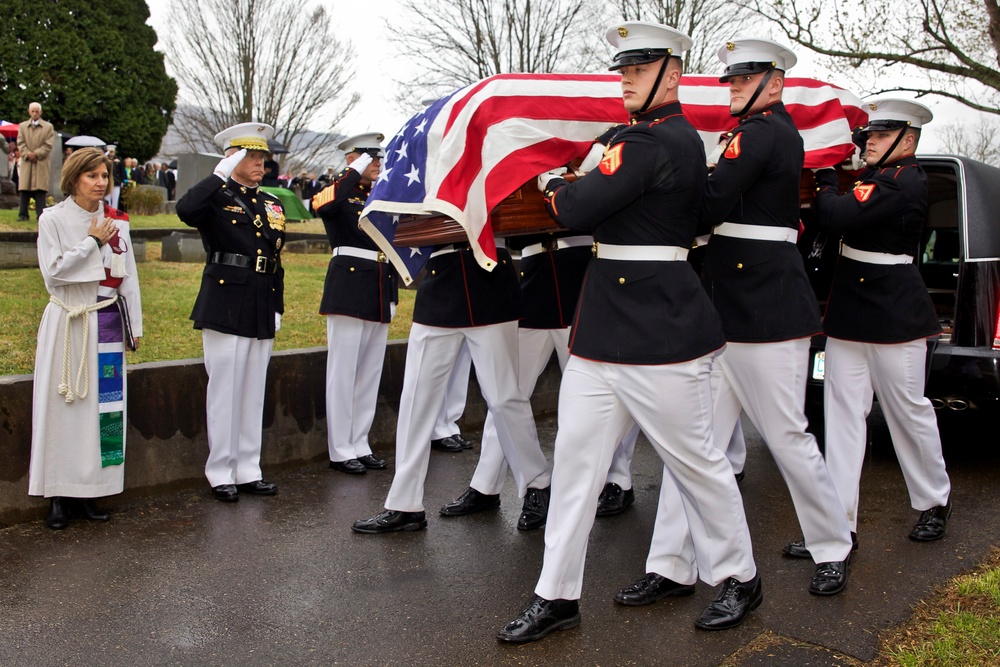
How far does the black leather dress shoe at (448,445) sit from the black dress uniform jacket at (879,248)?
273 cm

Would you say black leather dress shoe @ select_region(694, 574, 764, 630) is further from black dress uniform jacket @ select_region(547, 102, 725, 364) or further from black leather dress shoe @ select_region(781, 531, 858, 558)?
black dress uniform jacket @ select_region(547, 102, 725, 364)

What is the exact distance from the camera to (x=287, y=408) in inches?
241

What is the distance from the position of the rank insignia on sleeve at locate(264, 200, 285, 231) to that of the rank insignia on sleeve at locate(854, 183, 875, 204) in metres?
3.13

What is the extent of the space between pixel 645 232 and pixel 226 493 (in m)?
2.92

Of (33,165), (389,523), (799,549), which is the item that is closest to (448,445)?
(389,523)

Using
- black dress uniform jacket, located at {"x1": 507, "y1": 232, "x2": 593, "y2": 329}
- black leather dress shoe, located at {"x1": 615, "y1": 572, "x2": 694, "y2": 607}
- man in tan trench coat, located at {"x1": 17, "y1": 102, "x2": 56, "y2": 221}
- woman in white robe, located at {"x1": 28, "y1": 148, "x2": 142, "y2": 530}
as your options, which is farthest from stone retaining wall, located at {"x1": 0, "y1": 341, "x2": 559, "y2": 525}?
man in tan trench coat, located at {"x1": 17, "y1": 102, "x2": 56, "y2": 221}

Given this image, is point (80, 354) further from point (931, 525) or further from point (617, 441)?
point (931, 525)

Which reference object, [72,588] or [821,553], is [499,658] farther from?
[72,588]

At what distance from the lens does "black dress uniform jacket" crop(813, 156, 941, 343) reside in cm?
452

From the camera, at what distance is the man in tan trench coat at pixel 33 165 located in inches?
560

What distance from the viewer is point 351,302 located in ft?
20.0

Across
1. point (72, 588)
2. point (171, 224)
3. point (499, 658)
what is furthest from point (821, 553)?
point (171, 224)

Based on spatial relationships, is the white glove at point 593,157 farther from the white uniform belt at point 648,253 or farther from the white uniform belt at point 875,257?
the white uniform belt at point 875,257

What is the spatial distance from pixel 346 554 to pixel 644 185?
2.21m
